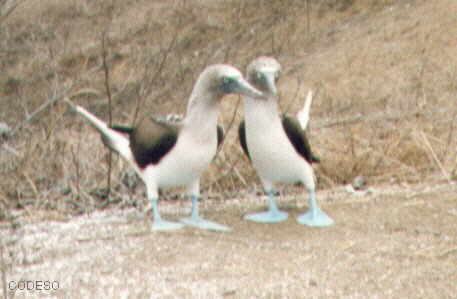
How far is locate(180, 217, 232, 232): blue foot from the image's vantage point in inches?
115

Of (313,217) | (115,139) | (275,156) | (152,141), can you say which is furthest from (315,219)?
(115,139)

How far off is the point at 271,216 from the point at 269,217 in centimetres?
1

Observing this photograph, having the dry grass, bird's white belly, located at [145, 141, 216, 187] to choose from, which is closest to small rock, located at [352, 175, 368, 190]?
the dry grass

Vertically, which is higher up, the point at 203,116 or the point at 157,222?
the point at 203,116

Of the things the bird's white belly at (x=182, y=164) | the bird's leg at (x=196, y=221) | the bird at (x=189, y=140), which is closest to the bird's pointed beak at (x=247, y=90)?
the bird at (x=189, y=140)

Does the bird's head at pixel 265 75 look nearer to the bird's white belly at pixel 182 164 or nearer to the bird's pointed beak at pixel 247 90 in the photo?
the bird's pointed beak at pixel 247 90

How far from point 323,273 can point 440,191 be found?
1.23 m

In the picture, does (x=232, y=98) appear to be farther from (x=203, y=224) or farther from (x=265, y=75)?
(x=265, y=75)

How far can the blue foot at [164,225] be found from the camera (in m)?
2.90

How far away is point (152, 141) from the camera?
2.87 meters

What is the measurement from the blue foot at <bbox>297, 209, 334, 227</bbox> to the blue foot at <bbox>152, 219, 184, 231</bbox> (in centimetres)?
44

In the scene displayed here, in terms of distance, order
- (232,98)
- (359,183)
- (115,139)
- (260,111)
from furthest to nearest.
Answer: (232,98)
(359,183)
(115,139)
(260,111)

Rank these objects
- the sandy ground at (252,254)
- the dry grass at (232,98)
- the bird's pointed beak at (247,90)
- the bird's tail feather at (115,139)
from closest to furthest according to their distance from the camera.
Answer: the sandy ground at (252,254)
the bird's pointed beak at (247,90)
the bird's tail feather at (115,139)
the dry grass at (232,98)

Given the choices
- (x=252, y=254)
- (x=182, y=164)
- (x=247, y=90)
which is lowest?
(x=252, y=254)
